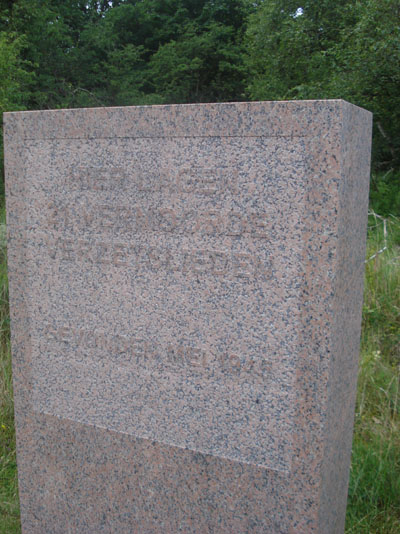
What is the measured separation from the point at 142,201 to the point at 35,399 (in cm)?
102

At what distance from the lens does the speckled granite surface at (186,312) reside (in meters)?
1.91

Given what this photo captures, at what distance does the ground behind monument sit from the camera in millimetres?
2719

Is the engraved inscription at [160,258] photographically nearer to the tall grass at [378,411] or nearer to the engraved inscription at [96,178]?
the engraved inscription at [96,178]

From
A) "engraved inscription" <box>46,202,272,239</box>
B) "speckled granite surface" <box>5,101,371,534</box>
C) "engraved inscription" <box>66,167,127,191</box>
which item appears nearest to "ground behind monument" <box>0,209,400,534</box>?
"speckled granite surface" <box>5,101,371,534</box>

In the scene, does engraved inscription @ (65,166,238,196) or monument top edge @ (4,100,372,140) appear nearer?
monument top edge @ (4,100,372,140)

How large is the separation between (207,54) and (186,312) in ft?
70.2

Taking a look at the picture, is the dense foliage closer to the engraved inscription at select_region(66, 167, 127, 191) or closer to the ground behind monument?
the ground behind monument

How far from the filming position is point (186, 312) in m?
2.12

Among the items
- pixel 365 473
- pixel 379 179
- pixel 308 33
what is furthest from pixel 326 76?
pixel 365 473

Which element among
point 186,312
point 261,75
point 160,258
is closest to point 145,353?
point 186,312

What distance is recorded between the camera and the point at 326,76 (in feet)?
39.5

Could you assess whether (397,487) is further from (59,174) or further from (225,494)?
(59,174)

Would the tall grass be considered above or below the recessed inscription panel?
below

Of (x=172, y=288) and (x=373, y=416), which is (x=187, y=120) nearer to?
(x=172, y=288)
